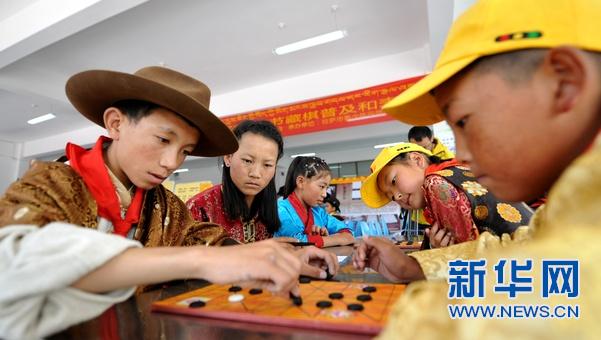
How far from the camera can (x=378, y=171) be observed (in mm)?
1621

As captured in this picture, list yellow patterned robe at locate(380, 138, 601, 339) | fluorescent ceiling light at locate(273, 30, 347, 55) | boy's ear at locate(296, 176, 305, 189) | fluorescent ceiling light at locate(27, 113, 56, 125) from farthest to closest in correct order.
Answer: fluorescent ceiling light at locate(27, 113, 56, 125), fluorescent ceiling light at locate(273, 30, 347, 55), boy's ear at locate(296, 176, 305, 189), yellow patterned robe at locate(380, 138, 601, 339)

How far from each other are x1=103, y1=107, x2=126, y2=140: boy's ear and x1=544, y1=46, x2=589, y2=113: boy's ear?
108cm

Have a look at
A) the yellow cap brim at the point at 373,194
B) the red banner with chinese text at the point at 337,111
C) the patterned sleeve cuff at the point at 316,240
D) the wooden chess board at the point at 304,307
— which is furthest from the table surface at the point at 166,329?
the red banner with chinese text at the point at 337,111

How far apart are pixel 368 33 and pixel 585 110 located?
4.17 meters

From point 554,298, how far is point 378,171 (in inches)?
54.2

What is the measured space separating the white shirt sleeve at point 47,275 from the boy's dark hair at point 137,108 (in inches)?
20.7

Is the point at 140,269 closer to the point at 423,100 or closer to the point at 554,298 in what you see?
the point at 554,298

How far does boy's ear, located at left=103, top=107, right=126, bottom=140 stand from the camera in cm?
101

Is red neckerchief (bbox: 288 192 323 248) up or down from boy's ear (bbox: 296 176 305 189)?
down

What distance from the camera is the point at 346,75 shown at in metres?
Answer: 4.95

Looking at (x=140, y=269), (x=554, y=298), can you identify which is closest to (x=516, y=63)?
(x=554, y=298)

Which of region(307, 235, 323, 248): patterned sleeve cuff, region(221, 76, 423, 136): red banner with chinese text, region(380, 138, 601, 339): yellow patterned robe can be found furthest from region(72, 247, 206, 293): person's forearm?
region(221, 76, 423, 136): red banner with chinese text

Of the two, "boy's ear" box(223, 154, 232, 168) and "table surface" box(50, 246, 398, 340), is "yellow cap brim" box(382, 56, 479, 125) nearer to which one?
"table surface" box(50, 246, 398, 340)

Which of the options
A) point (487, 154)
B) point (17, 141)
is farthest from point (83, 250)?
point (17, 141)
